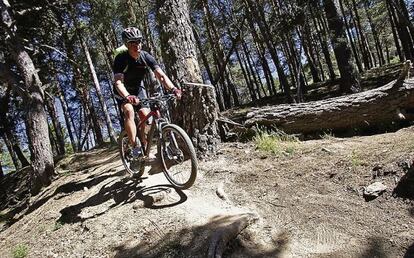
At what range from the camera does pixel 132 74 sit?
540 cm

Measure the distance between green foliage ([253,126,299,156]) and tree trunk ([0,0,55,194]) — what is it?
498cm

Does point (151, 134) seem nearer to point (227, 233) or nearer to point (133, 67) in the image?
point (133, 67)

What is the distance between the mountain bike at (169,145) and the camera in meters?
4.73

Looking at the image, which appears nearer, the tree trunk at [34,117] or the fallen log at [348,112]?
the fallen log at [348,112]

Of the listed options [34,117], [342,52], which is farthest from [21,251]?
[342,52]

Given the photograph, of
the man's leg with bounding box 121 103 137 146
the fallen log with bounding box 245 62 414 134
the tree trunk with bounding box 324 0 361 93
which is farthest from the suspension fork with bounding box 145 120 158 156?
the tree trunk with bounding box 324 0 361 93

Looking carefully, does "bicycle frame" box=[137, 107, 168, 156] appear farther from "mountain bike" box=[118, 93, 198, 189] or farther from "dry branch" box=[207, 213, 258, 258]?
"dry branch" box=[207, 213, 258, 258]

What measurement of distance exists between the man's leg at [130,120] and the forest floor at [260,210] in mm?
824

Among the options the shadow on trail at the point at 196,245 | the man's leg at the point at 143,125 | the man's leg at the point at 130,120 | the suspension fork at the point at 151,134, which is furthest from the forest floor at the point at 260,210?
the man's leg at the point at 130,120

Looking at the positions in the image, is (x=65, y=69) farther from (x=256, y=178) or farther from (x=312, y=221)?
(x=312, y=221)

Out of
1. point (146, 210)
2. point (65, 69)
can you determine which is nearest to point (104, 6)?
point (65, 69)

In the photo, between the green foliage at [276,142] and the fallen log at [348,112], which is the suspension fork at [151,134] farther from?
the fallen log at [348,112]

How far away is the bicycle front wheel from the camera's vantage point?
4695 mm

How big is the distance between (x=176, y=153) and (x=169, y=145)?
187mm
